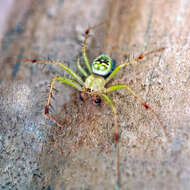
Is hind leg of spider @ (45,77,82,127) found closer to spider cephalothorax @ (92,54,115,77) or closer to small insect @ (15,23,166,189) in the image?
small insect @ (15,23,166,189)

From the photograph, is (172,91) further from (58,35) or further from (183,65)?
(58,35)

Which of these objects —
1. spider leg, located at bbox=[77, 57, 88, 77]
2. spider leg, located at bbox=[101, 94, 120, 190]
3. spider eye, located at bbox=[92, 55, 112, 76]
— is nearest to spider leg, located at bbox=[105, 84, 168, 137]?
spider leg, located at bbox=[101, 94, 120, 190]

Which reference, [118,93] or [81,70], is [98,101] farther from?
[81,70]

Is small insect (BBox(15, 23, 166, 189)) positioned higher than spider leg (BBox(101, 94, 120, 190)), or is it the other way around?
small insect (BBox(15, 23, 166, 189))

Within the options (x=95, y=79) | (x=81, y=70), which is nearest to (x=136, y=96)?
(x=95, y=79)

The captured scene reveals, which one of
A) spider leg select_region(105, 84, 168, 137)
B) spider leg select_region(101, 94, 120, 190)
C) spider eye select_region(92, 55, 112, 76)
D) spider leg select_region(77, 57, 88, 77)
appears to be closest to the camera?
spider leg select_region(101, 94, 120, 190)

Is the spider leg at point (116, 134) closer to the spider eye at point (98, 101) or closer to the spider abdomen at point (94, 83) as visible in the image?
the spider eye at point (98, 101)
